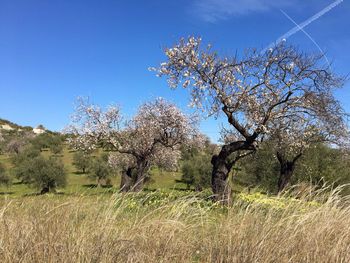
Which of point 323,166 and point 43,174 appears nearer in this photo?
point 323,166

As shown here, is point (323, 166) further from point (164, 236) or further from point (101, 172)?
point (164, 236)

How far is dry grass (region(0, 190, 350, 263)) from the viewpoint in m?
4.89

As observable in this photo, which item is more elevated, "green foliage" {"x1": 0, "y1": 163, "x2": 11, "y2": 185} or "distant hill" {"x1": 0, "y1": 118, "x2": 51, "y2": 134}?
"distant hill" {"x1": 0, "y1": 118, "x2": 51, "y2": 134}

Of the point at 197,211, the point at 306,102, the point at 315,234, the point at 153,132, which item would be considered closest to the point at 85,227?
the point at 197,211

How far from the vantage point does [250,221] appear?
591 centimetres

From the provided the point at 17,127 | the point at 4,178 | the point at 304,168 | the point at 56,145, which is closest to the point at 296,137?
the point at 304,168

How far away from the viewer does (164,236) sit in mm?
5410

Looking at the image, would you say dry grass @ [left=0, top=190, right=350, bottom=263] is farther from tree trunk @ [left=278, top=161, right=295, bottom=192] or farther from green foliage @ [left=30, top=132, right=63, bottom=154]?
green foliage @ [left=30, top=132, right=63, bottom=154]

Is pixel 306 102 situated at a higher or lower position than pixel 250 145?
higher

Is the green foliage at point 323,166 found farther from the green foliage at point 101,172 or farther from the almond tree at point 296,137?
the green foliage at point 101,172

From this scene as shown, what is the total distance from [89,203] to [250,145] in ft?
41.3

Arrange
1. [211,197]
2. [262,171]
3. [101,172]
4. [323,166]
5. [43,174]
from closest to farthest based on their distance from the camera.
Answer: [211,197]
[323,166]
[262,171]
[43,174]
[101,172]

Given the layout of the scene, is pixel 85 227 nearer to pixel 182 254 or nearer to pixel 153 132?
pixel 182 254

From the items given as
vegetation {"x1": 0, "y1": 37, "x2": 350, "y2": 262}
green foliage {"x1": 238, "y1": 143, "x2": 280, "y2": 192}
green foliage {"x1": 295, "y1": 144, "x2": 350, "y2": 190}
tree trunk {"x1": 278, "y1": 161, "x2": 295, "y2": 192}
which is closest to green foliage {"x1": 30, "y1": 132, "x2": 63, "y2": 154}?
vegetation {"x1": 0, "y1": 37, "x2": 350, "y2": 262}
